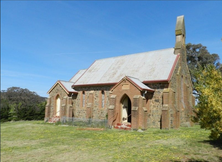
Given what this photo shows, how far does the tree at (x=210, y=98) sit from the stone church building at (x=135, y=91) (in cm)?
986

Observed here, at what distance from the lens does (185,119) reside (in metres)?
25.1

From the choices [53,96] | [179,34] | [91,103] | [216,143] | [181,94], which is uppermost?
[179,34]

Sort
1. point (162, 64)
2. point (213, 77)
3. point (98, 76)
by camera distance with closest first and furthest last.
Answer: point (213, 77), point (162, 64), point (98, 76)

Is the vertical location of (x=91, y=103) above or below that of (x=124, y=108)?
above

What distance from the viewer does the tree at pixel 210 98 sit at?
8680 mm

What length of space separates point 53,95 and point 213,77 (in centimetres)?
2541

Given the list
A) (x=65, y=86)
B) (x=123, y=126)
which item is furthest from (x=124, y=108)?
(x=65, y=86)

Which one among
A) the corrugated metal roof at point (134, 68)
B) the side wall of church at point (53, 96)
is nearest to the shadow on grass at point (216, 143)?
the corrugated metal roof at point (134, 68)

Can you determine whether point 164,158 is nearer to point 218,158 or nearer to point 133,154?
point 133,154

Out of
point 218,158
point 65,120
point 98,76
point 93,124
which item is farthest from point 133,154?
point 98,76

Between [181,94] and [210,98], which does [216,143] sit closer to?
[210,98]

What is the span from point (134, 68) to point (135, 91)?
619cm

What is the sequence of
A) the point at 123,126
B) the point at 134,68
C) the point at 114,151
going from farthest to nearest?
the point at 134,68, the point at 123,126, the point at 114,151

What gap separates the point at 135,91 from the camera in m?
21.5
